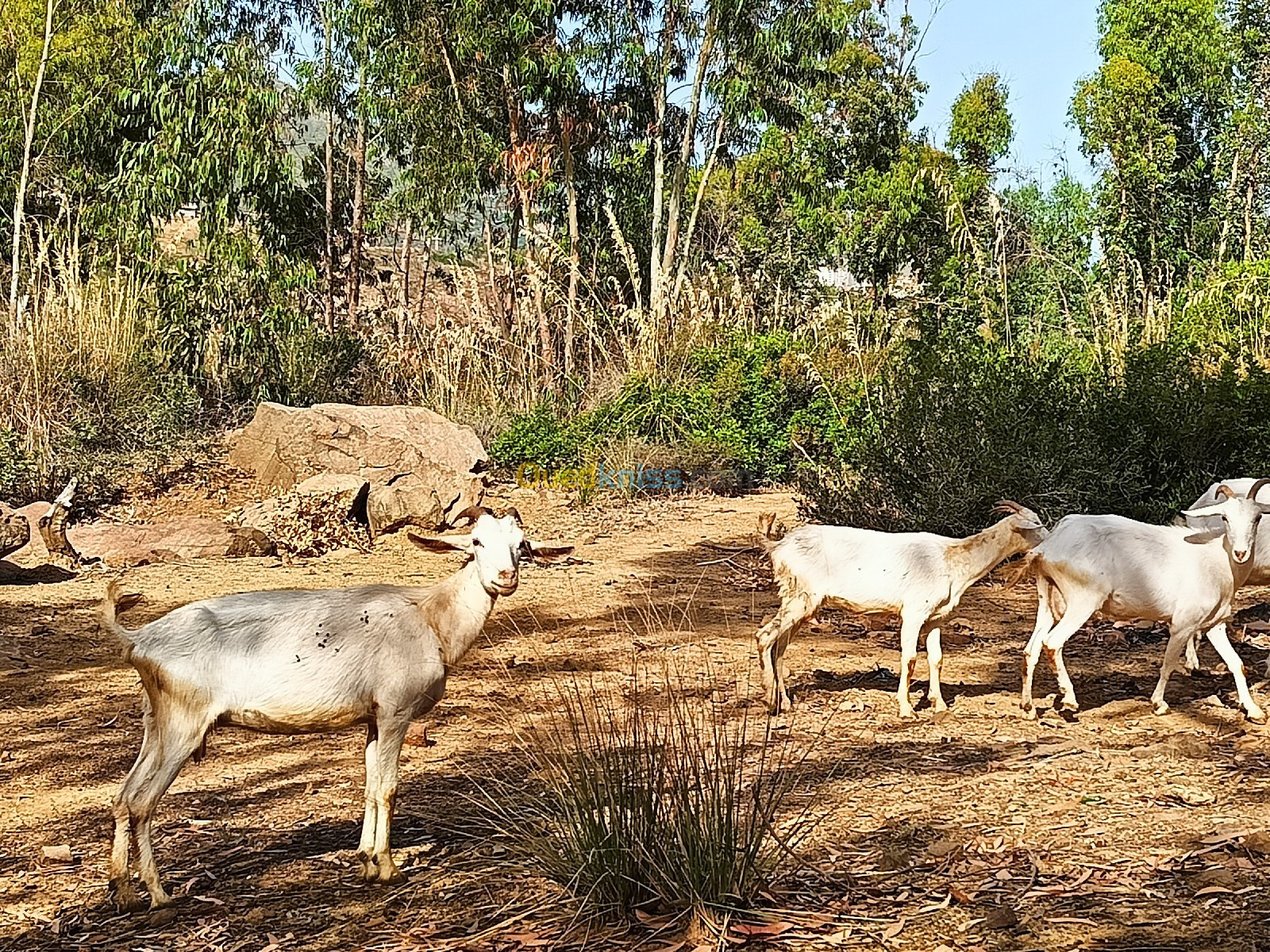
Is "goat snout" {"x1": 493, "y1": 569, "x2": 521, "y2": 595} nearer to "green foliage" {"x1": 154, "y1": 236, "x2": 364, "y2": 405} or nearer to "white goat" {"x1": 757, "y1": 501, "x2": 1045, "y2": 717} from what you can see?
"white goat" {"x1": 757, "y1": 501, "x2": 1045, "y2": 717}

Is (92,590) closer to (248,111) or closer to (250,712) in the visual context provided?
(250,712)

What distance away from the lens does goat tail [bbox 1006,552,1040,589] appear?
6629mm

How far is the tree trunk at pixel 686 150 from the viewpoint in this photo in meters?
18.8

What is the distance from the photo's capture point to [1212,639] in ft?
21.5

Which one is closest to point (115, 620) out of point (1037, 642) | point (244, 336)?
point (1037, 642)

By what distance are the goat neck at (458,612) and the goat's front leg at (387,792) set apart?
315 millimetres

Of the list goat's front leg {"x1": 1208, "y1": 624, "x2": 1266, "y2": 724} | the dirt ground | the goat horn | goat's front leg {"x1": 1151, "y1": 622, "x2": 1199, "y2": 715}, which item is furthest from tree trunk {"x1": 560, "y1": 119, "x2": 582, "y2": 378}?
the goat horn

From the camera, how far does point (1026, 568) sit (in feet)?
22.1

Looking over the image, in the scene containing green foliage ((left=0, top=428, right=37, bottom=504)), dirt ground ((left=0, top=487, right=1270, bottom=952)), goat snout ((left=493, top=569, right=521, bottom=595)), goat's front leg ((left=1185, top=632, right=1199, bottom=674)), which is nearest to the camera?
dirt ground ((left=0, top=487, right=1270, bottom=952))

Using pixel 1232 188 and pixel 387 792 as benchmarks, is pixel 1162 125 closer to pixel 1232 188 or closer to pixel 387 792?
pixel 1232 188

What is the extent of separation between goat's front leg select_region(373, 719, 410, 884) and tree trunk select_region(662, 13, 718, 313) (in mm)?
15393

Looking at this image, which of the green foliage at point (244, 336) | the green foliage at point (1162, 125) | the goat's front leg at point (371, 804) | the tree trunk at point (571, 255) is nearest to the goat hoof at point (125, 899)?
the goat's front leg at point (371, 804)

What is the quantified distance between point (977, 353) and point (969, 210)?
1044cm

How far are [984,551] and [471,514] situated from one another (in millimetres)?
2843
